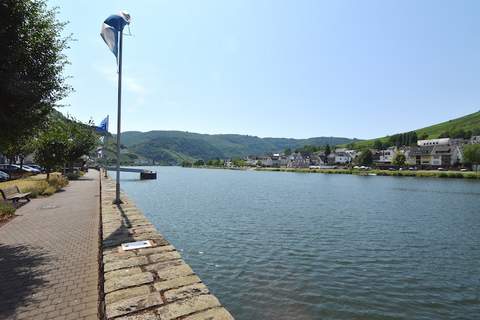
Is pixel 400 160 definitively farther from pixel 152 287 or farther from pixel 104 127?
pixel 152 287

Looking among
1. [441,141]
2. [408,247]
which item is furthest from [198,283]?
[441,141]

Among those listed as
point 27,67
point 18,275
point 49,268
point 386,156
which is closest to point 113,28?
point 27,67

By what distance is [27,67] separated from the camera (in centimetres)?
987

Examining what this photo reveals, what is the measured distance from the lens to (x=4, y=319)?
4.86m

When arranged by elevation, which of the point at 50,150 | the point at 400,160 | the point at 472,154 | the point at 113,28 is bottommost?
the point at 50,150

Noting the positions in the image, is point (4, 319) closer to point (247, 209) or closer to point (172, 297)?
point (172, 297)

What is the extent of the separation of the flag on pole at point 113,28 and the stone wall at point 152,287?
351 inches

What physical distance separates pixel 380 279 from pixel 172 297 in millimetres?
8642

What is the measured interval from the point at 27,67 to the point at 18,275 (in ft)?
21.2

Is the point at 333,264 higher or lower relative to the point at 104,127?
lower

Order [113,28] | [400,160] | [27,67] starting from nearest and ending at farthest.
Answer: [27,67] < [113,28] < [400,160]

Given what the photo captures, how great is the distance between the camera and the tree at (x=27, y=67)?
8.76 metres

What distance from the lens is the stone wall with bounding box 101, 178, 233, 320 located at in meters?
4.20

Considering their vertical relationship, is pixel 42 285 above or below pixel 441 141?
below
